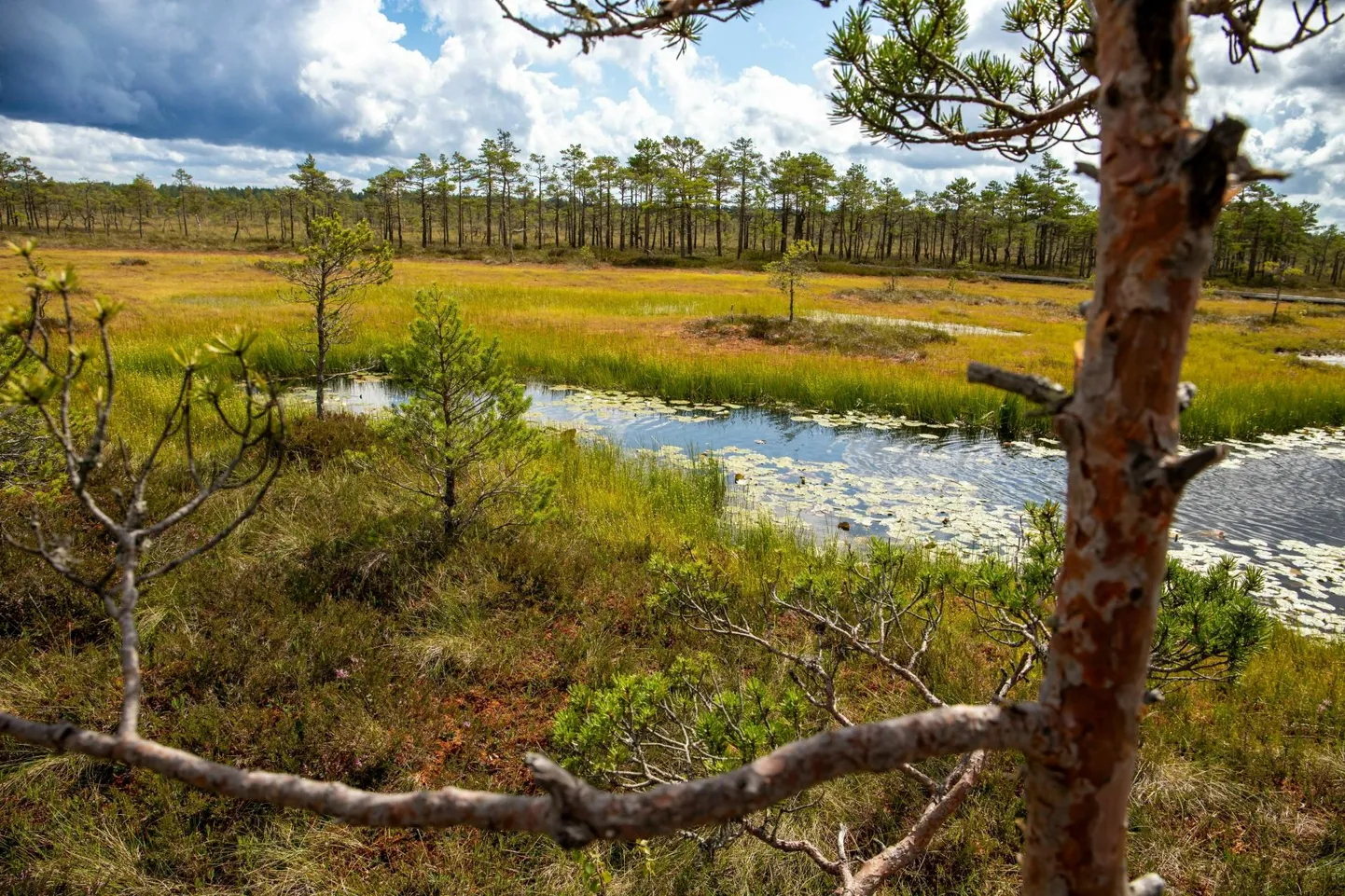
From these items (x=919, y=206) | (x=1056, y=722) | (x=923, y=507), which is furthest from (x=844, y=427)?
(x=919, y=206)

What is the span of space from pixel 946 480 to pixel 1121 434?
1053 cm

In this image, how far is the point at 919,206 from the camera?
81.8 metres

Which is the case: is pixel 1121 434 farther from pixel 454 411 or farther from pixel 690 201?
pixel 690 201

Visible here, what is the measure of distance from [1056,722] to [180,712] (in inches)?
Answer: 194

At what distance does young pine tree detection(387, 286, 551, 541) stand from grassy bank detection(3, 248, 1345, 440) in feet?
6.58

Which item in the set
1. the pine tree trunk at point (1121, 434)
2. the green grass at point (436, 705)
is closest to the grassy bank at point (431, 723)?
the green grass at point (436, 705)

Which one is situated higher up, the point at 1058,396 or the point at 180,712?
the point at 1058,396

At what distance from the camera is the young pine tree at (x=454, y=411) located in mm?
6383

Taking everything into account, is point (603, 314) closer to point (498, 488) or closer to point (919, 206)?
point (498, 488)

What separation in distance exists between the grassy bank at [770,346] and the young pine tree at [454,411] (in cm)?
201

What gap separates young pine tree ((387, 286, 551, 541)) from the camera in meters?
6.38

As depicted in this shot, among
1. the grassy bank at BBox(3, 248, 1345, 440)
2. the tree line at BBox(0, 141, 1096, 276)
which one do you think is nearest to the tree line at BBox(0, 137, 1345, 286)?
the tree line at BBox(0, 141, 1096, 276)

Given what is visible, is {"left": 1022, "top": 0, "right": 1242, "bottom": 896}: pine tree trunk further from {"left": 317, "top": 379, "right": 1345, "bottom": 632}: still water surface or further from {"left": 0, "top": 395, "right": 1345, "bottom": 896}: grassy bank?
{"left": 317, "top": 379, "right": 1345, "bottom": 632}: still water surface

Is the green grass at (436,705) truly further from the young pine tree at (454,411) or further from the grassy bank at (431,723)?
the young pine tree at (454,411)
